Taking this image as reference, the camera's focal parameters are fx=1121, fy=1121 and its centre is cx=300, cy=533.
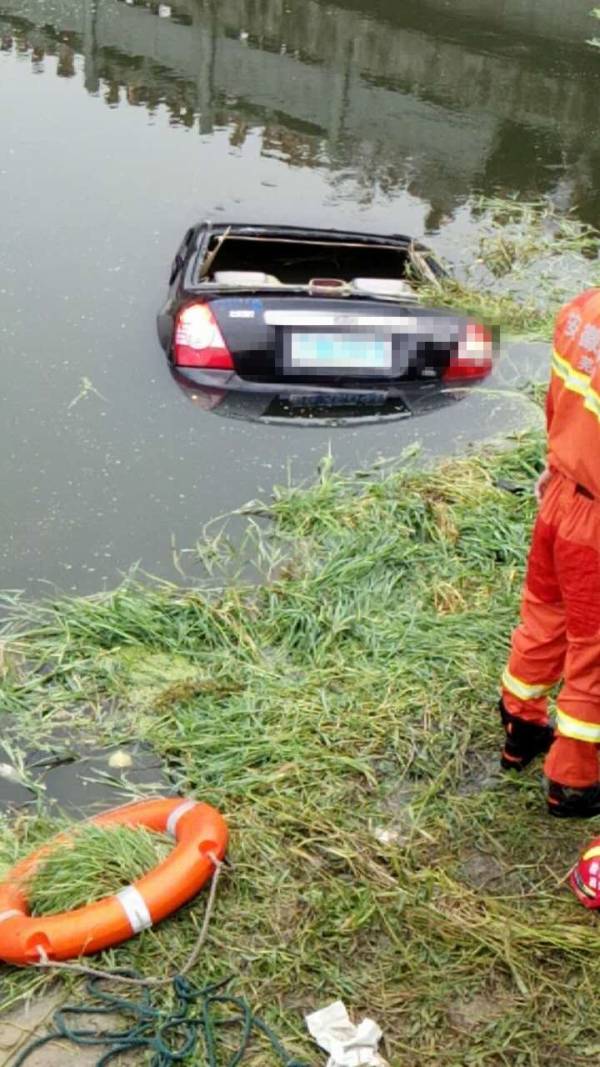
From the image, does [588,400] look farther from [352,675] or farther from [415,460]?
[415,460]

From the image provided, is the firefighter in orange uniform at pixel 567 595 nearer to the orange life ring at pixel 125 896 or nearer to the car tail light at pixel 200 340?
the orange life ring at pixel 125 896

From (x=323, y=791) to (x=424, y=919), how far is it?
1.96ft

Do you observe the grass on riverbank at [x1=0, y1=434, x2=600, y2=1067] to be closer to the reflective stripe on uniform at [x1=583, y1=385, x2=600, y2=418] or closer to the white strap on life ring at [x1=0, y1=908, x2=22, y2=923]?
the white strap on life ring at [x1=0, y1=908, x2=22, y2=923]

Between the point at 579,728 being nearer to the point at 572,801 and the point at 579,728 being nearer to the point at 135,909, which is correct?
the point at 572,801

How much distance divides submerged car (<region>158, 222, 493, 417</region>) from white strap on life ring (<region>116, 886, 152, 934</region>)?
2.98 meters

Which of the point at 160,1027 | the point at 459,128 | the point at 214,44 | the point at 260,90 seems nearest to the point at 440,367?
the point at 160,1027

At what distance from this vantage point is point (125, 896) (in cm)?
312

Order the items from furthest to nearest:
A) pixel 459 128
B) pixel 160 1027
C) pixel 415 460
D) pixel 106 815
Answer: pixel 459 128 → pixel 415 460 → pixel 106 815 → pixel 160 1027

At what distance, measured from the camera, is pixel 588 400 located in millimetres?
3084

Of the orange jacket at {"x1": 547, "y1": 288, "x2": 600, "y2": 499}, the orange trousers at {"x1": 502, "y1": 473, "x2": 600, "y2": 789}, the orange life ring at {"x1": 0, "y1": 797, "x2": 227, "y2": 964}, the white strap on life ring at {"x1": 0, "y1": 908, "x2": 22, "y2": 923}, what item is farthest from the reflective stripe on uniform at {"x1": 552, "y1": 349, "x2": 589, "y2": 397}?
the white strap on life ring at {"x1": 0, "y1": 908, "x2": 22, "y2": 923}

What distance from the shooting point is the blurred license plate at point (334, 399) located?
5.64 meters

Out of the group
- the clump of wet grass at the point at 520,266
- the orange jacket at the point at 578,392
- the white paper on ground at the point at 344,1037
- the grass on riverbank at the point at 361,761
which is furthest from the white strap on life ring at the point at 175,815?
the clump of wet grass at the point at 520,266

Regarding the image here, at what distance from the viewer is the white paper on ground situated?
9.37 ft

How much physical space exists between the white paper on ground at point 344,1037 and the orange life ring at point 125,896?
525mm
